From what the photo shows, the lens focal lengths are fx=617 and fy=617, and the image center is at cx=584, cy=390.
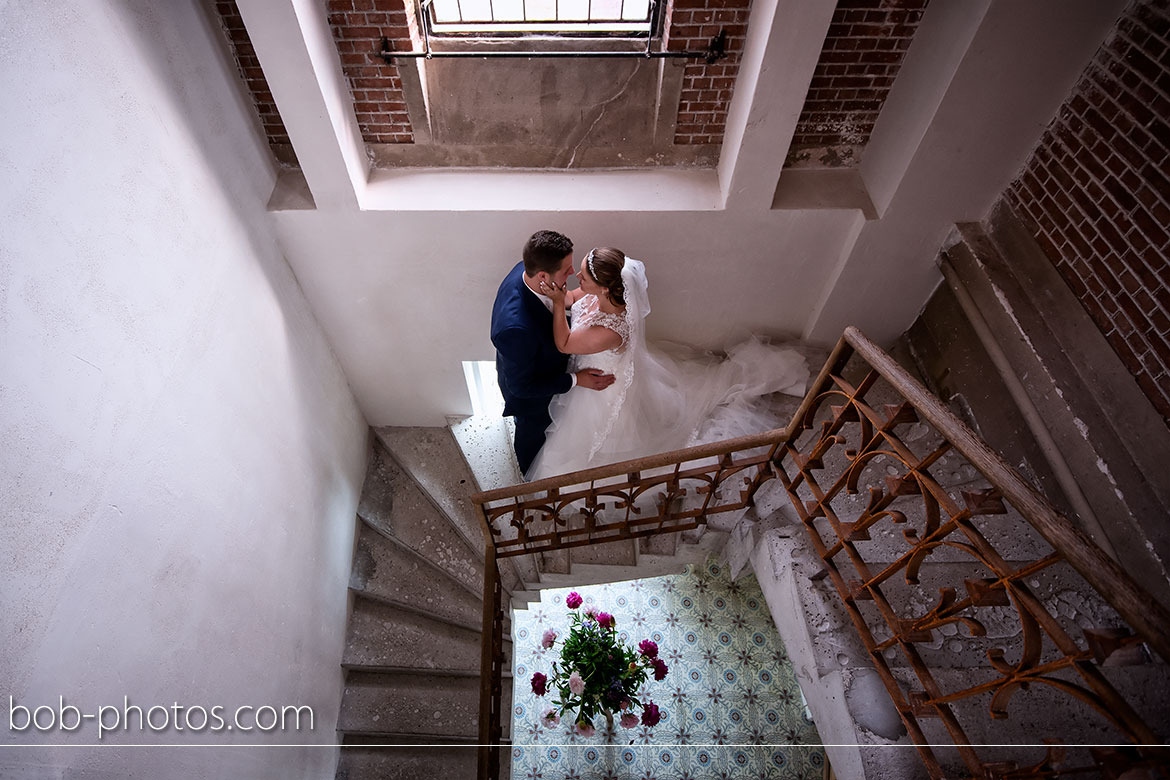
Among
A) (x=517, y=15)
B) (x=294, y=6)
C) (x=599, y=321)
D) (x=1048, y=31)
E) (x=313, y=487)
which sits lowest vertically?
(x=313, y=487)

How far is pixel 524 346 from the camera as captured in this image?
341 centimetres

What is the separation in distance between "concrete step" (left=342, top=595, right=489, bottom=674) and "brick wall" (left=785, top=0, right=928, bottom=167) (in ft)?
14.3

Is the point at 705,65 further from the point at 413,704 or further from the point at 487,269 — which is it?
the point at 413,704

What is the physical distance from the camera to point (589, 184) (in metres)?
3.79

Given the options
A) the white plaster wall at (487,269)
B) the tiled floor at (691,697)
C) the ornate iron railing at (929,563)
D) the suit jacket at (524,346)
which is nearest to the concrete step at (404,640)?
the ornate iron railing at (929,563)

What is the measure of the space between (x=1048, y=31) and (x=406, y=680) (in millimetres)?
5860

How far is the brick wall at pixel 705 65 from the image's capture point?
3129 mm

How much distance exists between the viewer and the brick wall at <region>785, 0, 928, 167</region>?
312 cm

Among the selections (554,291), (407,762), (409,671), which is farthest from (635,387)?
(407,762)

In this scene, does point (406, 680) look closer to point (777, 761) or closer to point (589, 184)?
point (777, 761)

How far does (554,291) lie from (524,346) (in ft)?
1.17

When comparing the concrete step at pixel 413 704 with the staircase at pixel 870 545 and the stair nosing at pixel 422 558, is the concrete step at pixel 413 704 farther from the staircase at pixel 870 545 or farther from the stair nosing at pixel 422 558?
the stair nosing at pixel 422 558

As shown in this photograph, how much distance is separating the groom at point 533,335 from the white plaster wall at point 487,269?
54 cm

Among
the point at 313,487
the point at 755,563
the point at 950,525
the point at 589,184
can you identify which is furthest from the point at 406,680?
the point at 950,525
